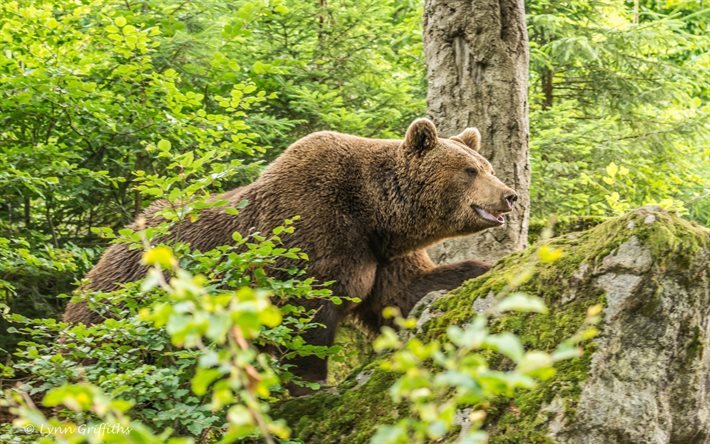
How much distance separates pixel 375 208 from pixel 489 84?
1395 mm

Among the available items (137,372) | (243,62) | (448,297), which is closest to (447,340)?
(448,297)

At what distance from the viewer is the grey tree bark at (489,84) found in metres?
6.42

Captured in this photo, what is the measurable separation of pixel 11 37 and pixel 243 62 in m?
2.35

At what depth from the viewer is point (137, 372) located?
356 cm

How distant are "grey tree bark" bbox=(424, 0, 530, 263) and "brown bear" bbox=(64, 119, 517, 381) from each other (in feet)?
1.41

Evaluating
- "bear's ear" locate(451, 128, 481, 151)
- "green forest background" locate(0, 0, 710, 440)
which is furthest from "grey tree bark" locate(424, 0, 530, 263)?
"green forest background" locate(0, 0, 710, 440)

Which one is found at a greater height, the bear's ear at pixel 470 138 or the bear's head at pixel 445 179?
the bear's ear at pixel 470 138

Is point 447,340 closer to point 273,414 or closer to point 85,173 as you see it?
point 273,414

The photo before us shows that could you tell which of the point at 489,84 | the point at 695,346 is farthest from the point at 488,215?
the point at 695,346

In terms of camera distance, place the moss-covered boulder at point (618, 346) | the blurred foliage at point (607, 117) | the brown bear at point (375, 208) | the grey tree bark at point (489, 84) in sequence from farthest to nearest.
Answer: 1. the blurred foliage at point (607, 117)
2. the grey tree bark at point (489, 84)
3. the brown bear at point (375, 208)
4. the moss-covered boulder at point (618, 346)

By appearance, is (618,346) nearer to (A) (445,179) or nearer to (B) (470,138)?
(A) (445,179)

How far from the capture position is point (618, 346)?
3830 millimetres

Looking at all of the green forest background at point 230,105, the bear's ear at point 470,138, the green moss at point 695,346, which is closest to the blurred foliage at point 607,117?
the green forest background at point 230,105

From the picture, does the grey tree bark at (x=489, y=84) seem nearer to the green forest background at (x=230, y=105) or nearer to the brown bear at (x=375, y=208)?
the brown bear at (x=375, y=208)
